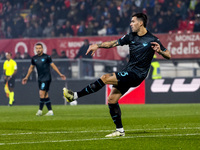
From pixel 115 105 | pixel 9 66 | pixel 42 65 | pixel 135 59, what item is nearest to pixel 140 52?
pixel 135 59

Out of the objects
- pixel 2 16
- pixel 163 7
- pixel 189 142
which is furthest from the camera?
pixel 2 16

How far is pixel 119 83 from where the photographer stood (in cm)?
834

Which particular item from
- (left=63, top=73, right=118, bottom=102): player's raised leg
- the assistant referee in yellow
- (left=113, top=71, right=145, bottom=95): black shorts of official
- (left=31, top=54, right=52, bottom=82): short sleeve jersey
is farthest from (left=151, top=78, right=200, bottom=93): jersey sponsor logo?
(left=63, top=73, right=118, bottom=102): player's raised leg

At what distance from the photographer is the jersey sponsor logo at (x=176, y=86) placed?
22016 mm

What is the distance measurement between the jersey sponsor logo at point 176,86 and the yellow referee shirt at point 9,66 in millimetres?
6178

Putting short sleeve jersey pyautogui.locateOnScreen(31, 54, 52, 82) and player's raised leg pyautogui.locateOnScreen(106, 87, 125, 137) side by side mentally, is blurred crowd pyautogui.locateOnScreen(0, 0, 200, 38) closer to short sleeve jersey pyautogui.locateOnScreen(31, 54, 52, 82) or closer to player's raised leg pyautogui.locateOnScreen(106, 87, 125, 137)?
short sleeve jersey pyautogui.locateOnScreen(31, 54, 52, 82)

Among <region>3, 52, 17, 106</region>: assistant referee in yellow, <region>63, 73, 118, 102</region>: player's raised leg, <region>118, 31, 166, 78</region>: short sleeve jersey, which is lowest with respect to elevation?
<region>3, 52, 17, 106</region>: assistant referee in yellow

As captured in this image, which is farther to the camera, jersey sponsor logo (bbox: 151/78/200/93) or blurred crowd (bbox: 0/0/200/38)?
blurred crowd (bbox: 0/0/200/38)

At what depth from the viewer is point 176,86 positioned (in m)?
22.2

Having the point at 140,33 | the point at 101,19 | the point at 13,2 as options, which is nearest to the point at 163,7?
the point at 101,19

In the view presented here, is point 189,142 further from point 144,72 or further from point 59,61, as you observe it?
point 59,61

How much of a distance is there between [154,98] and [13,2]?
11.5 m

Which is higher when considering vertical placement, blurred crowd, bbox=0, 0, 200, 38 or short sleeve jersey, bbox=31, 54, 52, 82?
blurred crowd, bbox=0, 0, 200, 38

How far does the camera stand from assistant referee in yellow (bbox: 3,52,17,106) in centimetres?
2277
